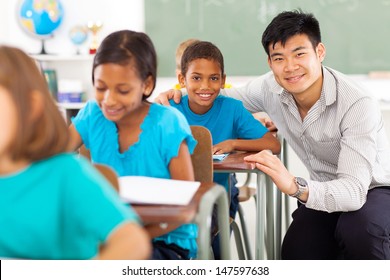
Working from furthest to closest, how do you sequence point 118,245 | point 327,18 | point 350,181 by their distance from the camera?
point 327,18 → point 350,181 → point 118,245

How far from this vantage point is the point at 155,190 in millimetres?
1134

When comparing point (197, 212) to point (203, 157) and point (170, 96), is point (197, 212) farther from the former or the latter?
point (170, 96)

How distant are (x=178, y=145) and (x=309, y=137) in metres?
0.77

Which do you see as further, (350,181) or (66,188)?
(350,181)

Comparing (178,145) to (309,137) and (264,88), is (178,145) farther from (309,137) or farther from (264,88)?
(264,88)

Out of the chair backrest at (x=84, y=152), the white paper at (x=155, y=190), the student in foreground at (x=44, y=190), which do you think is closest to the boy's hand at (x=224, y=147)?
the chair backrest at (x=84, y=152)

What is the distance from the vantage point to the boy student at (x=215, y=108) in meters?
2.11

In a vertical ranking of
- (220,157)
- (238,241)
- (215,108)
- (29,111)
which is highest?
(29,111)

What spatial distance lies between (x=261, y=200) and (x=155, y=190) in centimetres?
84

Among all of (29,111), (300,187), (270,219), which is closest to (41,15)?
(270,219)
